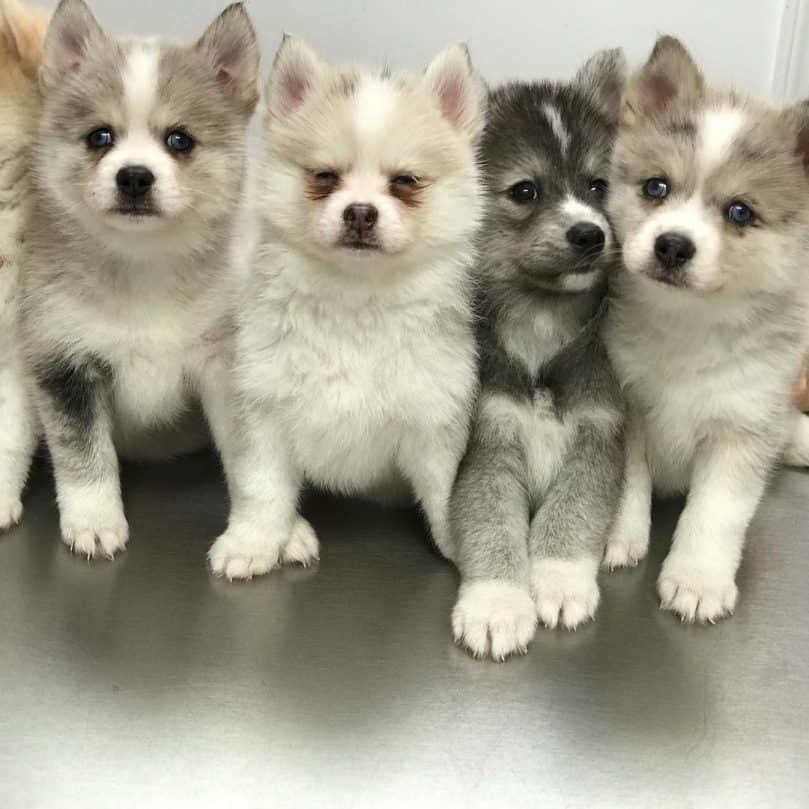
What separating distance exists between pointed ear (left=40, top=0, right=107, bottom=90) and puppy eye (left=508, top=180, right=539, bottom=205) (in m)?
0.80

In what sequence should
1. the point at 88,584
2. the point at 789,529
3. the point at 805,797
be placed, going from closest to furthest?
1. the point at 805,797
2. the point at 88,584
3. the point at 789,529

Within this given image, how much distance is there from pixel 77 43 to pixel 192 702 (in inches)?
47.1

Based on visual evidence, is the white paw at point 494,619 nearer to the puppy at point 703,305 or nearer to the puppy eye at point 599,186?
the puppy at point 703,305

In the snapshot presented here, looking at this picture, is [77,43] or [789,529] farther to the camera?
[789,529]

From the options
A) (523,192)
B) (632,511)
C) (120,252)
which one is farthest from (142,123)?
(632,511)

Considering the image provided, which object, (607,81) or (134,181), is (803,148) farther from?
(134,181)

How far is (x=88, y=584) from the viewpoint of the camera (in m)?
1.66

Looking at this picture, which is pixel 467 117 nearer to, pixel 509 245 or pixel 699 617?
pixel 509 245

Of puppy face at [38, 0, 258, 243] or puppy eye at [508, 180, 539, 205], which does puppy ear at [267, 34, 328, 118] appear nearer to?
puppy face at [38, 0, 258, 243]

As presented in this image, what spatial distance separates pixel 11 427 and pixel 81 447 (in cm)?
19

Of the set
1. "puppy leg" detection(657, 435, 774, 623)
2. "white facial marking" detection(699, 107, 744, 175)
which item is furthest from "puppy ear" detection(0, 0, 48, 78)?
"puppy leg" detection(657, 435, 774, 623)

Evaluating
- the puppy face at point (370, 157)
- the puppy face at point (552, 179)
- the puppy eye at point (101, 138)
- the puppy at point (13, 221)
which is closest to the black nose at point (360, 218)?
the puppy face at point (370, 157)

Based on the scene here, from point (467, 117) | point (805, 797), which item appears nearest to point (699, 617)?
point (805, 797)

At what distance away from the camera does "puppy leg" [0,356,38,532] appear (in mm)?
1808
